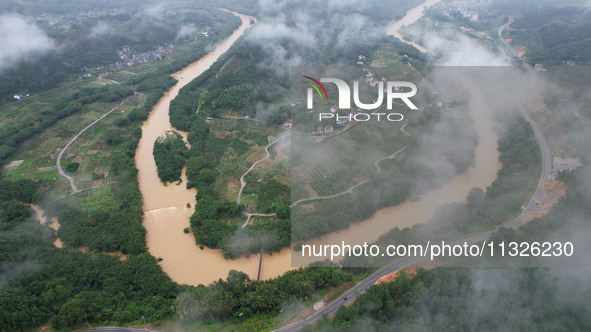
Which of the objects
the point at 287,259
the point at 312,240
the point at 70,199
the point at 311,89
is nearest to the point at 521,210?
the point at 312,240

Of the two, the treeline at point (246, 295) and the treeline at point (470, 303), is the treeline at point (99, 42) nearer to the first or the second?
the treeline at point (246, 295)

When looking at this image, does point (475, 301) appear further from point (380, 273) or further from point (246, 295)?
point (246, 295)

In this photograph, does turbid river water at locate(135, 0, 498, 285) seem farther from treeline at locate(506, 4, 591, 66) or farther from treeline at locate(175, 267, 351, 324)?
treeline at locate(506, 4, 591, 66)

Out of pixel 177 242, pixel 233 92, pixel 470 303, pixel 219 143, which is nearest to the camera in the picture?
pixel 470 303

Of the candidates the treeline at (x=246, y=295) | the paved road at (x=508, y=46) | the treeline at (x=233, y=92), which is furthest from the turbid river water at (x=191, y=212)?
the paved road at (x=508, y=46)

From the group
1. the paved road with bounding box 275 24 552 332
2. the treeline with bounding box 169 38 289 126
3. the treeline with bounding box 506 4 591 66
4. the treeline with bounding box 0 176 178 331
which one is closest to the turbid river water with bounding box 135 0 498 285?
the treeline with bounding box 0 176 178 331

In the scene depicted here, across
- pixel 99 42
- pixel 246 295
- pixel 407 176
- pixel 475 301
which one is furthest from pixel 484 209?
pixel 99 42
